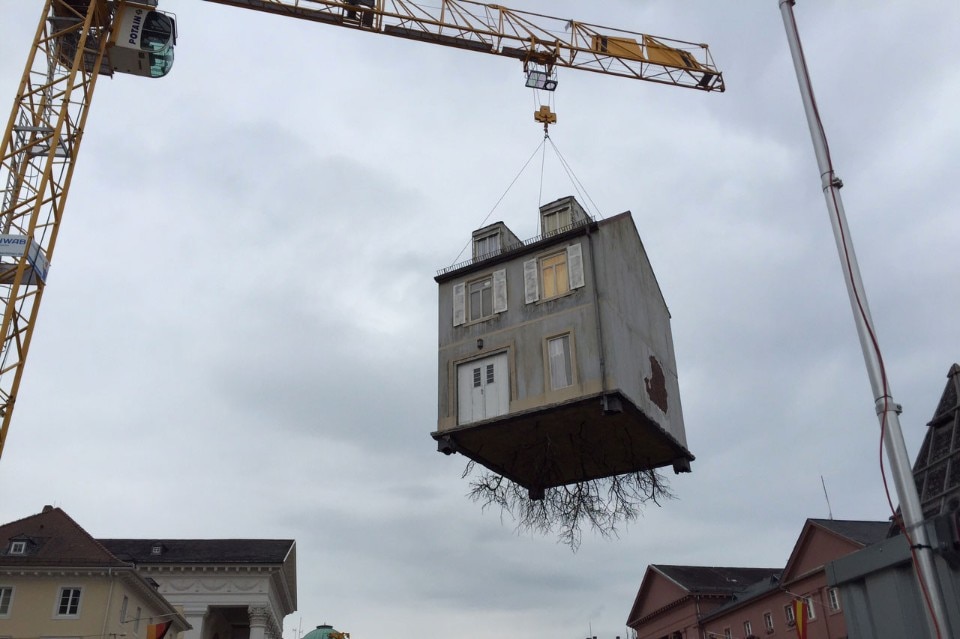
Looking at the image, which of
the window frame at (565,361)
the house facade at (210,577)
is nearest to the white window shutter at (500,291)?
the window frame at (565,361)

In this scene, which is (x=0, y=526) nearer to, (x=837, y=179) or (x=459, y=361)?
(x=459, y=361)

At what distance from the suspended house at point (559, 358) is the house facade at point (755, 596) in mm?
18333

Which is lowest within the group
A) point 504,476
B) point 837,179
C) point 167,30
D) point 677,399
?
point 837,179

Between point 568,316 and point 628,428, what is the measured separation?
318 centimetres

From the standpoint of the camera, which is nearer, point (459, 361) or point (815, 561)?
point (459, 361)

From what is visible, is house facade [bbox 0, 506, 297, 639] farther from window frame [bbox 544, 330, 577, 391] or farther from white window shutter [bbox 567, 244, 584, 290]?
white window shutter [bbox 567, 244, 584, 290]

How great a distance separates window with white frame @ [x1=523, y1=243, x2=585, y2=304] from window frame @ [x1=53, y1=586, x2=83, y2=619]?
31.6 m

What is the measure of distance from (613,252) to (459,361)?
4891 millimetres

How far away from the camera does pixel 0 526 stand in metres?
47.3

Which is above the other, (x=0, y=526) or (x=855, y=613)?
(x=0, y=526)

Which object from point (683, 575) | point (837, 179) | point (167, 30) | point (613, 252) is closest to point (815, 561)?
point (683, 575)

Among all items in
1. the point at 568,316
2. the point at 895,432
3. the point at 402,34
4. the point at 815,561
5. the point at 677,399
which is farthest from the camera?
the point at 815,561

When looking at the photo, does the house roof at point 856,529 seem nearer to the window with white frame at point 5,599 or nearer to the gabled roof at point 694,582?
the gabled roof at point 694,582

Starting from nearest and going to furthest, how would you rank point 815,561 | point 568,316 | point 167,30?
point 568,316 < point 167,30 < point 815,561
